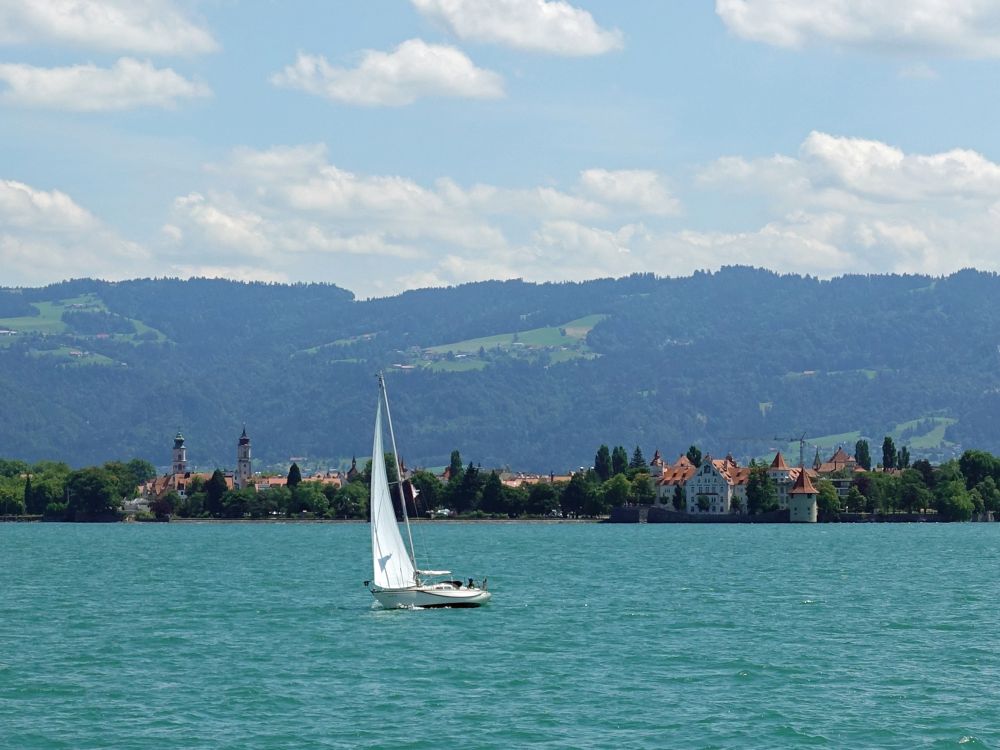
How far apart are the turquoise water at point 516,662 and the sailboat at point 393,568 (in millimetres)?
1096

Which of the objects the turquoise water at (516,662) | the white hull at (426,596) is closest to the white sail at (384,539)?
the white hull at (426,596)

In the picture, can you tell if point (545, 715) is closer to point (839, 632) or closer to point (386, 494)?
point (839, 632)

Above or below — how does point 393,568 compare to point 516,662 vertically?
above

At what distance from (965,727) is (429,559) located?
299 ft

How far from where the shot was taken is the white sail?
257 feet

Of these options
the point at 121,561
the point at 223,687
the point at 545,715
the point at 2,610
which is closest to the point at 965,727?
the point at 545,715

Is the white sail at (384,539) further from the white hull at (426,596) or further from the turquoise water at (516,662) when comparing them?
the turquoise water at (516,662)

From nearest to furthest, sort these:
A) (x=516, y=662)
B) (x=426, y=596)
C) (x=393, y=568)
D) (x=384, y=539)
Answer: (x=516, y=662) → (x=384, y=539) → (x=393, y=568) → (x=426, y=596)

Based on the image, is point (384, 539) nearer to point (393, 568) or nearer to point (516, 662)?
point (393, 568)

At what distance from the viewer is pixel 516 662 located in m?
61.8

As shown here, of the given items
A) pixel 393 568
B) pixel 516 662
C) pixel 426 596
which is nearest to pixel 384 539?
pixel 393 568

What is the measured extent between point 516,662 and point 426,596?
20.2 metres

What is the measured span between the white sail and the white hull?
386mm

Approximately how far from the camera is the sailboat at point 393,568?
78625mm
